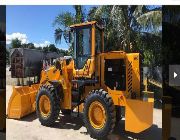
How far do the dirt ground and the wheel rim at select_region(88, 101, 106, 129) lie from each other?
14cm

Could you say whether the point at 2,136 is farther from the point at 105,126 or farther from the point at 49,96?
the point at 49,96

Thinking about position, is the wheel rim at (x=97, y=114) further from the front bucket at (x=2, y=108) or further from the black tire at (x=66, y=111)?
the front bucket at (x=2, y=108)

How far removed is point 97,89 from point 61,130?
615 mm

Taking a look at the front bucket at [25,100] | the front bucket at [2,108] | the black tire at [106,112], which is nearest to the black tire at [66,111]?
the black tire at [106,112]

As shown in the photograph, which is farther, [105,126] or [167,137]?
[105,126]

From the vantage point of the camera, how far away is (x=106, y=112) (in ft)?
10.4

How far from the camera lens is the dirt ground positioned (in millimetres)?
2531

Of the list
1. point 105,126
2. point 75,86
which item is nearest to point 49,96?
point 75,86

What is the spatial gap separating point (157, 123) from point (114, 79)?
0.85 m

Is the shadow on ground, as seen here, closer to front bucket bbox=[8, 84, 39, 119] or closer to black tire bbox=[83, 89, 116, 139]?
black tire bbox=[83, 89, 116, 139]

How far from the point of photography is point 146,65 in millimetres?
2633

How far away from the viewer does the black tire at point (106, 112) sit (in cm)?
302

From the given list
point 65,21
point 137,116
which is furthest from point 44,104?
point 65,21

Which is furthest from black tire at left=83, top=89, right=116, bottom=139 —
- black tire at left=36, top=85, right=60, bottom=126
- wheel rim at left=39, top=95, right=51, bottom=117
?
wheel rim at left=39, top=95, right=51, bottom=117
